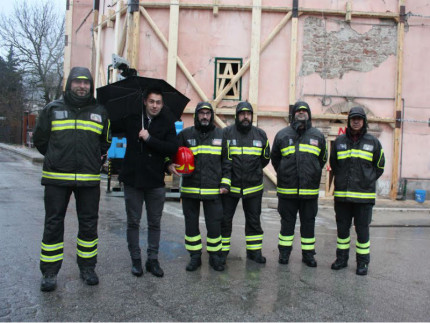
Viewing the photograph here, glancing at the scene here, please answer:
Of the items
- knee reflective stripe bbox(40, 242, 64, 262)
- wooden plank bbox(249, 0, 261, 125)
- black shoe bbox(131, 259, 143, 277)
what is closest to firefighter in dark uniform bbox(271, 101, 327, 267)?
black shoe bbox(131, 259, 143, 277)

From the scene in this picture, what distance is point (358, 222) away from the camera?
17.4 feet

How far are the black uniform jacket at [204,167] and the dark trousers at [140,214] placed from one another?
0.43 m

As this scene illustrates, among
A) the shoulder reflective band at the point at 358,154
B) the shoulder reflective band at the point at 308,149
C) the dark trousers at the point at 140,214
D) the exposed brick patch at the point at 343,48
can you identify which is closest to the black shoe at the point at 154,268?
the dark trousers at the point at 140,214

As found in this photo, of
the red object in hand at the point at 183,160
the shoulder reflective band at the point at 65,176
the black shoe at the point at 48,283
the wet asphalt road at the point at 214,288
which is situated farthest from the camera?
the red object in hand at the point at 183,160

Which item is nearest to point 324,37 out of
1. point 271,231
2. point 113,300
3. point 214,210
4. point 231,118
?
point 231,118

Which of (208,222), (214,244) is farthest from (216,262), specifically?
(208,222)

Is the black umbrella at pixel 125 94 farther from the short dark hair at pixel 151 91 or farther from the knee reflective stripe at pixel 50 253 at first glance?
the knee reflective stripe at pixel 50 253

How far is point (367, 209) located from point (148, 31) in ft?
33.3

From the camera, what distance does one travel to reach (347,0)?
13141mm

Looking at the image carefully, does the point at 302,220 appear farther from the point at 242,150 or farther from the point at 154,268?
the point at 154,268

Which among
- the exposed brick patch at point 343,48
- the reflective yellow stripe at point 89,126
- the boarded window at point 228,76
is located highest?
the exposed brick patch at point 343,48

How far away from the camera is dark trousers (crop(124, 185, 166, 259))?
4.75m

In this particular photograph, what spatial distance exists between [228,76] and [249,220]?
840cm

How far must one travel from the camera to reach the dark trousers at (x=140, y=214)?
4746 mm
